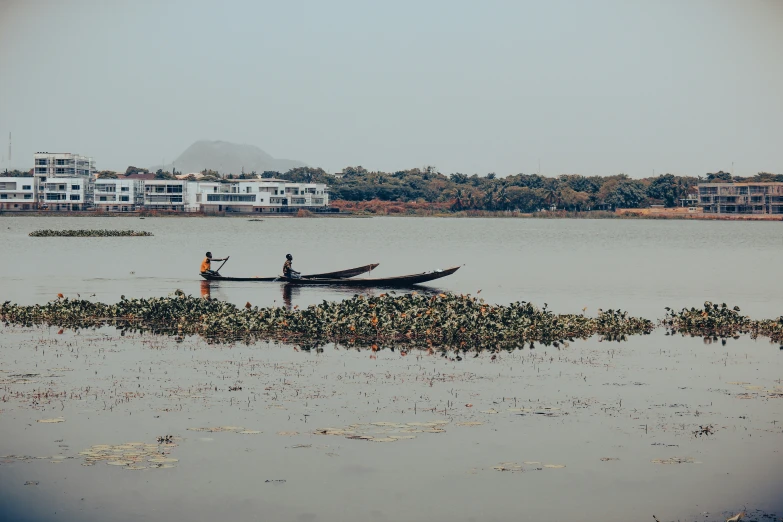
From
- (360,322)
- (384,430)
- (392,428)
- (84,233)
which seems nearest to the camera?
(384,430)

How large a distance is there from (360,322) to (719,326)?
1113 cm

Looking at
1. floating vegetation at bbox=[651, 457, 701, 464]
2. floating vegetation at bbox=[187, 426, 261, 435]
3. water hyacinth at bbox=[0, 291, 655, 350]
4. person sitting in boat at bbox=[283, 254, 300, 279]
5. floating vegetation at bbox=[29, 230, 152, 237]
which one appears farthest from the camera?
floating vegetation at bbox=[29, 230, 152, 237]

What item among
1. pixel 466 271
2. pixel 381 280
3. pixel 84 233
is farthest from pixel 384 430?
pixel 84 233

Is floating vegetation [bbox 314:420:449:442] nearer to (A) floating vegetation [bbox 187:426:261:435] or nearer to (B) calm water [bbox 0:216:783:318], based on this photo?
(A) floating vegetation [bbox 187:426:261:435]

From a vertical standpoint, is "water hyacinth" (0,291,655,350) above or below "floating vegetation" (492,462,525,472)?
above

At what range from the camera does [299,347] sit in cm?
2467

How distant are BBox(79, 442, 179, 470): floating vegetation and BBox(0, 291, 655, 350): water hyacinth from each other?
32.8ft

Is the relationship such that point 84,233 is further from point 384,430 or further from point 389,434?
point 389,434

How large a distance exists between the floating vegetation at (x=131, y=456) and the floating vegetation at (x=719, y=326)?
59.4 ft

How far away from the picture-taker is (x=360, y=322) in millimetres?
26422

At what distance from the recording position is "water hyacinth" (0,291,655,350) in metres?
25.9

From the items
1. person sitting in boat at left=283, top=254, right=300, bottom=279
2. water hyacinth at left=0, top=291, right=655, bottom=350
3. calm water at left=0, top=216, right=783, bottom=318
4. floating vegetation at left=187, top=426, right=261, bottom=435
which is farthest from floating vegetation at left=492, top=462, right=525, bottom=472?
person sitting in boat at left=283, top=254, right=300, bottom=279

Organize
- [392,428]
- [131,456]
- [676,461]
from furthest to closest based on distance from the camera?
[392,428] < [676,461] < [131,456]

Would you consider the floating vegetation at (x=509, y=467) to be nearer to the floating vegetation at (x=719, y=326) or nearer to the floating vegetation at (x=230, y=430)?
the floating vegetation at (x=230, y=430)
